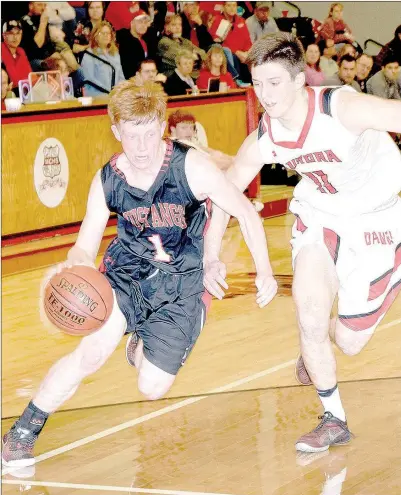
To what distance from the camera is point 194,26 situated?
597 inches

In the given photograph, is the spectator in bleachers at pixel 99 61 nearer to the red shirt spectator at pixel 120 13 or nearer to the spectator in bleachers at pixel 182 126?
the red shirt spectator at pixel 120 13

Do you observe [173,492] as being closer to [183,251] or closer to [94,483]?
[94,483]

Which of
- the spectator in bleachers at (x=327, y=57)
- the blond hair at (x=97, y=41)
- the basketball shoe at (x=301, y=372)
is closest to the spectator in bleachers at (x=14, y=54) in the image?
the blond hair at (x=97, y=41)

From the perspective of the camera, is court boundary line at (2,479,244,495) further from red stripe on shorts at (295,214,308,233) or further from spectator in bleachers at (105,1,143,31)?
spectator in bleachers at (105,1,143,31)

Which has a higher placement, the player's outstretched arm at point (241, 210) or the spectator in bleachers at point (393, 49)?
the player's outstretched arm at point (241, 210)

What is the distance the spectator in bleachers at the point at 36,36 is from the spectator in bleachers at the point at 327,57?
503 centimetres

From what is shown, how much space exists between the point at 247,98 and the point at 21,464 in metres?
9.04

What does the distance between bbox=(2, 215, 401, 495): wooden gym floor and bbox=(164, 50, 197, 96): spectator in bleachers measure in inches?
215

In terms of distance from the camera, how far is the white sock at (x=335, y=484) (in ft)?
14.9

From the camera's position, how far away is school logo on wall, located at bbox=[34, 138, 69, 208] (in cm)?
1030

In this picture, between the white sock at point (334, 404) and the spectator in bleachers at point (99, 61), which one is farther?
the spectator in bleachers at point (99, 61)

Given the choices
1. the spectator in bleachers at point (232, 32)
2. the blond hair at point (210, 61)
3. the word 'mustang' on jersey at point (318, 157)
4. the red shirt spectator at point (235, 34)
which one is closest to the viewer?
the word 'mustang' on jersey at point (318, 157)

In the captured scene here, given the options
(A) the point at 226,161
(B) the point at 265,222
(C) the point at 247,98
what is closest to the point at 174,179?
(A) the point at 226,161

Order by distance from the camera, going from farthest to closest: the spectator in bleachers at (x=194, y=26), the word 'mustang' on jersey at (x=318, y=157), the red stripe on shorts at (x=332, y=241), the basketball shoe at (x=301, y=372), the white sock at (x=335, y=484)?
the spectator in bleachers at (x=194, y=26)
the basketball shoe at (x=301, y=372)
the red stripe on shorts at (x=332, y=241)
the word 'mustang' on jersey at (x=318, y=157)
the white sock at (x=335, y=484)
